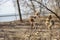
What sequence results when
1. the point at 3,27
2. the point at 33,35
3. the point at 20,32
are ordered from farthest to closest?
1. the point at 3,27
2. the point at 20,32
3. the point at 33,35

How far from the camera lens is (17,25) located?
232cm

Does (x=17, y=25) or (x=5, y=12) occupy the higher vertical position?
(x=5, y=12)

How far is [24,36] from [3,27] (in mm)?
513

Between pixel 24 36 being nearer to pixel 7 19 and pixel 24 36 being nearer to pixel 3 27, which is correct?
pixel 3 27

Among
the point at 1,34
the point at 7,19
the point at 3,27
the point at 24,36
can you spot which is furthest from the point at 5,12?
the point at 24,36

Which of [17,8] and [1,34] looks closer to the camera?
[1,34]

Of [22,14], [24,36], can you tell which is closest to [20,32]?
[24,36]

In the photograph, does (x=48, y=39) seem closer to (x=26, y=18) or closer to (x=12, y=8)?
(x=26, y=18)

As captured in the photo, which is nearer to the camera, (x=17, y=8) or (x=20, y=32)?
(x=20, y=32)

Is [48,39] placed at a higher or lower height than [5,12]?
lower

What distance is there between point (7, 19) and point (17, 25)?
251 mm

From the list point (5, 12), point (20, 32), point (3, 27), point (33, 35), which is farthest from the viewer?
point (5, 12)

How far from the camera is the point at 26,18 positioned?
237 cm

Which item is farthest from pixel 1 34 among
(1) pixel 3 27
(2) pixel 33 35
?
(2) pixel 33 35
